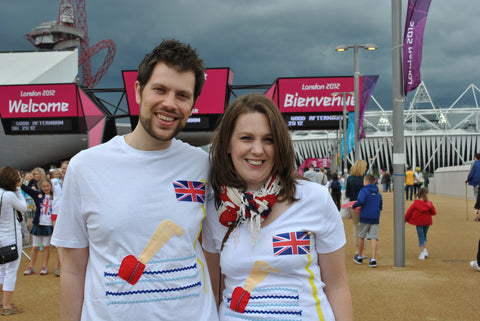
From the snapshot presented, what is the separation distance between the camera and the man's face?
85.4 inches

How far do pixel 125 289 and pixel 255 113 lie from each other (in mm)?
1069

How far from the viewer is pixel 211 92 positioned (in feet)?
64.0

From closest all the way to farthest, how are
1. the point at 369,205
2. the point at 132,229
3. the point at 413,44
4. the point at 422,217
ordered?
the point at 132,229, the point at 413,44, the point at 369,205, the point at 422,217

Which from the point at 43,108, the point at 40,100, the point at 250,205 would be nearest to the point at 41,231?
the point at 250,205

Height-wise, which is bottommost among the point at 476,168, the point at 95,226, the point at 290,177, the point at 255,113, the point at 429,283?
the point at 429,283

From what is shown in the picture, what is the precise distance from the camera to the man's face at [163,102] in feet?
7.12

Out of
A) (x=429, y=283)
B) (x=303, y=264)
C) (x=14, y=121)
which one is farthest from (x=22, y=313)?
(x=14, y=121)

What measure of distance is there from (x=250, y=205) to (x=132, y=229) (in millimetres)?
580

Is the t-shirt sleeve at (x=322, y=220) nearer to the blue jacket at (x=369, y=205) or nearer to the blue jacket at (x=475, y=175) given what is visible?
the blue jacket at (x=369, y=205)

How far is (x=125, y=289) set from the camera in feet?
6.70

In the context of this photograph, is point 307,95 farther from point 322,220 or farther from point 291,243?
point 291,243

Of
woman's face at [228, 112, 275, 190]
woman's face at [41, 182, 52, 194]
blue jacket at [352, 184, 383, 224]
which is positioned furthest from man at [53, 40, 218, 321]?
woman's face at [41, 182, 52, 194]

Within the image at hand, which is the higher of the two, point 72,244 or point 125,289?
point 72,244

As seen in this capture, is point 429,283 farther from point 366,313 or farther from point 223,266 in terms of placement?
point 223,266
